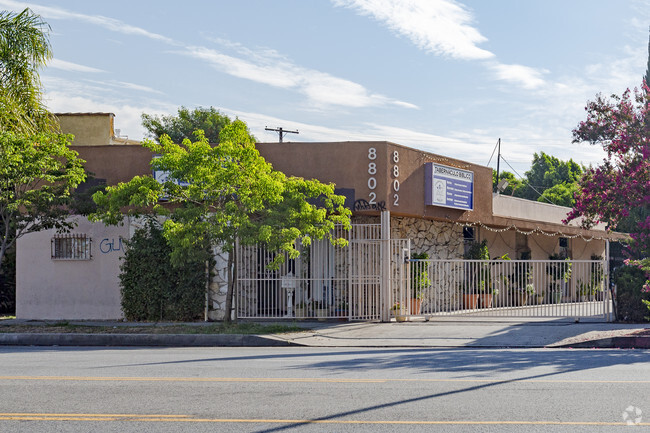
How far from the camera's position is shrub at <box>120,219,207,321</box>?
2078 cm

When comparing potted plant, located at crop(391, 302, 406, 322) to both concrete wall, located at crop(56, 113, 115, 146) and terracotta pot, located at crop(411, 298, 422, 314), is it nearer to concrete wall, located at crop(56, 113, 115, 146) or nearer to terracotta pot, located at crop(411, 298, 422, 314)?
terracotta pot, located at crop(411, 298, 422, 314)

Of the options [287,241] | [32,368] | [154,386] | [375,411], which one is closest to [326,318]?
[287,241]

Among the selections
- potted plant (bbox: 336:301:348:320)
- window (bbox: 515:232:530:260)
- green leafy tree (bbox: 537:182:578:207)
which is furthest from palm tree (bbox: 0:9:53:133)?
green leafy tree (bbox: 537:182:578:207)

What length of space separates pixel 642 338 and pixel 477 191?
1113 cm

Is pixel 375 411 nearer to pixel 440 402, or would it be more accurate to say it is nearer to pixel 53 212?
pixel 440 402

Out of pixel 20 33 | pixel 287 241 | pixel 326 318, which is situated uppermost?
pixel 20 33

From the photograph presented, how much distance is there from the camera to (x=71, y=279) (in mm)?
22156

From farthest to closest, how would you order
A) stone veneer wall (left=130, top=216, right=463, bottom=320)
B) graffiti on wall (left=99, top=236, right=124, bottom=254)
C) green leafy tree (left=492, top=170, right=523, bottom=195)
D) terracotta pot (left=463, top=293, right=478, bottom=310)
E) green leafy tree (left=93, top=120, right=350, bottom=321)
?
green leafy tree (left=492, top=170, right=523, bottom=195)
terracotta pot (left=463, top=293, right=478, bottom=310)
graffiti on wall (left=99, top=236, right=124, bottom=254)
stone veneer wall (left=130, top=216, right=463, bottom=320)
green leafy tree (left=93, top=120, right=350, bottom=321)

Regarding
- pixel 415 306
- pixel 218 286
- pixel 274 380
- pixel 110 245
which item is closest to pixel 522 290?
pixel 415 306

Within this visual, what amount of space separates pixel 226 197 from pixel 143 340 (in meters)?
3.68

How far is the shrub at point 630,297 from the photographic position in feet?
63.6

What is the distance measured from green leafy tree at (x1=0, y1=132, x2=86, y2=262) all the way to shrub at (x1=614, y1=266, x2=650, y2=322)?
524 inches

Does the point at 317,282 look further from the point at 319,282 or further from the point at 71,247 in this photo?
the point at 71,247

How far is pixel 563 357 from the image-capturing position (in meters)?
13.0
